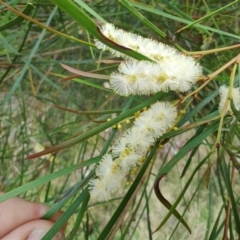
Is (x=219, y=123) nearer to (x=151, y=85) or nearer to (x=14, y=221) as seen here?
(x=151, y=85)

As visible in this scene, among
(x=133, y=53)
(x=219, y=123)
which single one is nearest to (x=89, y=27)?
(x=133, y=53)

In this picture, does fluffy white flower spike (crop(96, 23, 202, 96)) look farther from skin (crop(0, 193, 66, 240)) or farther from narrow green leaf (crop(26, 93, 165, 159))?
skin (crop(0, 193, 66, 240))

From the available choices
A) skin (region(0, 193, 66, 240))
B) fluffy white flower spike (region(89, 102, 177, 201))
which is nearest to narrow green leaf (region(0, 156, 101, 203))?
fluffy white flower spike (region(89, 102, 177, 201))

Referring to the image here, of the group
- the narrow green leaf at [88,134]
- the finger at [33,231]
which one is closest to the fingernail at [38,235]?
the finger at [33,231]

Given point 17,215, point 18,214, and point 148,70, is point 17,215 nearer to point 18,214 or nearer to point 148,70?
point 18,214

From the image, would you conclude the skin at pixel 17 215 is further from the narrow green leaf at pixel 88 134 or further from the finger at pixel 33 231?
the narrow green leaf at pixel 88 134

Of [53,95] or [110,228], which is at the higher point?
[53,95]
